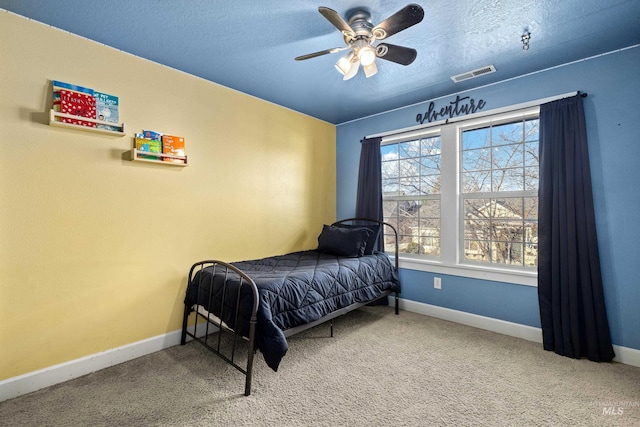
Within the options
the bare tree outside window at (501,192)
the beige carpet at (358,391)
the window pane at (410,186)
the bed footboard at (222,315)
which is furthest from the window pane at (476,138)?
the bed footboard at (222,315)

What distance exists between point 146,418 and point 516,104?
365 centimetres

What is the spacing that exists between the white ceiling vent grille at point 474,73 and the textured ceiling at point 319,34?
0.05 m

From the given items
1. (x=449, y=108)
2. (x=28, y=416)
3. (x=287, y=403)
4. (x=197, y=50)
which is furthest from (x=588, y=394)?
(x=197, y=50)

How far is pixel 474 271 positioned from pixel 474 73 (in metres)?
1.85

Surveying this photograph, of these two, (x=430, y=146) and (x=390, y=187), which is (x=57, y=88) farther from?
(x=430, y=146)

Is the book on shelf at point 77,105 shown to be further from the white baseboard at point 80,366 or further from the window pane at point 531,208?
the window pane at point 531,208

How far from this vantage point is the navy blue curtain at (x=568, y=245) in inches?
90.7

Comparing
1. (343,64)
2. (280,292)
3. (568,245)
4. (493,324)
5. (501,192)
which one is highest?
(343,64)

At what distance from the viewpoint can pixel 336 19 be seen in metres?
1.65

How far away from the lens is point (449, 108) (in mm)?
3191

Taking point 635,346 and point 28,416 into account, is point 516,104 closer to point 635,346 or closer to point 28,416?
point 635,346

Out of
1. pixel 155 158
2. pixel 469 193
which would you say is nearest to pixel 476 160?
pixel 469 193

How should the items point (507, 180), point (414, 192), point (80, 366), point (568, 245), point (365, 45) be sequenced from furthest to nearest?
point (414, 192), point (507, 180), point (568, 245), point (80, 366), point (365, 45)

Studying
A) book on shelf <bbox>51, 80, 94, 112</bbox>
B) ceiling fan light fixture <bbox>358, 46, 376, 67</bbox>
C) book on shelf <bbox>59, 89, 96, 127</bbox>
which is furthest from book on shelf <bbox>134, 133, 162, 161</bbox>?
ceiling fan light fixture <bbox>358, 46, 376, 67</bbox>
